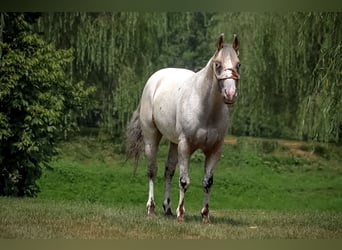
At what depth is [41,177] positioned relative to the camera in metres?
6.84

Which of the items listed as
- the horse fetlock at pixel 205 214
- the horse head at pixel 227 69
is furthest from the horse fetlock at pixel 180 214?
the horse head at pixel 227 69

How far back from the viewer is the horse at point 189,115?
5.00 metres

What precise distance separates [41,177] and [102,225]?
1.73 metres

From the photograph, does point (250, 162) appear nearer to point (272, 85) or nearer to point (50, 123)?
Result: point (272, 85)

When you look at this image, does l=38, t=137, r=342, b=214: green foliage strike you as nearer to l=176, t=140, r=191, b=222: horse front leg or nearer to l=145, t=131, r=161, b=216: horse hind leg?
l=145, t=131, r=161, b=216: horse hind leg

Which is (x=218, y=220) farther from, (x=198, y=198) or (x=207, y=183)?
(x=198, y=198)

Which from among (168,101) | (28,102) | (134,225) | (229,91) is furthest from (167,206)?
(28,102)

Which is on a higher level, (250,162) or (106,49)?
(106,49)

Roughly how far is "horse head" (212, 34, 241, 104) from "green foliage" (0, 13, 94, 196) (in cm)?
202

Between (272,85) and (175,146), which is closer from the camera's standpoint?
(175,146)

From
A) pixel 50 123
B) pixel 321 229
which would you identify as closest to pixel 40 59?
pixel 50 123

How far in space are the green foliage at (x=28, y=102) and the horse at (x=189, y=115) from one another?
3.56 feet

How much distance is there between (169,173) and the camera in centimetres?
572

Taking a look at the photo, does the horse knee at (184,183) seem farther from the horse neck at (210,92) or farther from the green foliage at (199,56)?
the green foliage at (199,56)
